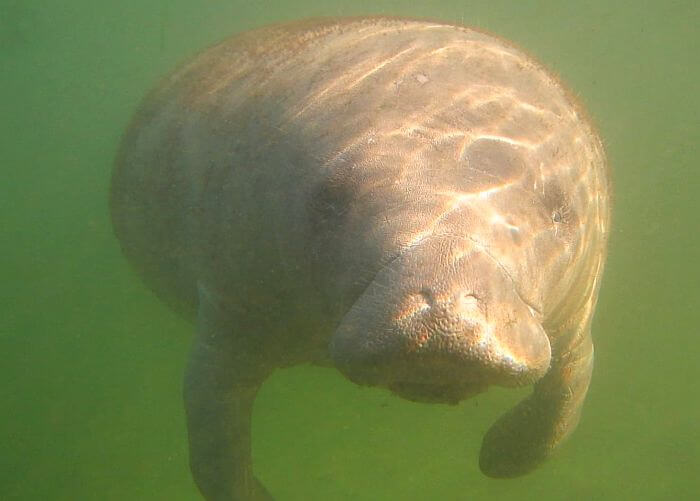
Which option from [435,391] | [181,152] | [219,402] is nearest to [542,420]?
[219,402]

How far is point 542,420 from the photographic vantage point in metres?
5.35

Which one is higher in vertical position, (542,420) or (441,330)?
(441,330)

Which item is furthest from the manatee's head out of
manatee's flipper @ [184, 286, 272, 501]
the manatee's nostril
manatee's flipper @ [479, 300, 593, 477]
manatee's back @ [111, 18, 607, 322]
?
manatee's flipper @ [479, 300, 593, 477]

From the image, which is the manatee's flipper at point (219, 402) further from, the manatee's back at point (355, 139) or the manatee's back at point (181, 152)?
the manatee's back at point (181, 152)

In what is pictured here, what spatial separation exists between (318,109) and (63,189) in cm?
1291

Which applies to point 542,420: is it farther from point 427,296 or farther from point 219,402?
point 427,296

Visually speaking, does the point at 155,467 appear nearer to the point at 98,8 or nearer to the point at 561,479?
the point at 561,479

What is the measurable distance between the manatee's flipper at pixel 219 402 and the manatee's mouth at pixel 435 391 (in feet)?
7.07

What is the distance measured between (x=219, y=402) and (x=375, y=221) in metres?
2.48

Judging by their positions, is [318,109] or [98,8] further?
[98,8]

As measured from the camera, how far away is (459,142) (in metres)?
3.03

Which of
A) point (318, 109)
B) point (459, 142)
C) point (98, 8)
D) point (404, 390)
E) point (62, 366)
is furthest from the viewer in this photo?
point (98, 8)

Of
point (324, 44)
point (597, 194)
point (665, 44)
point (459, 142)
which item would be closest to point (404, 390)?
point (459, 142)

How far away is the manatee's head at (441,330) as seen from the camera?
222cm
